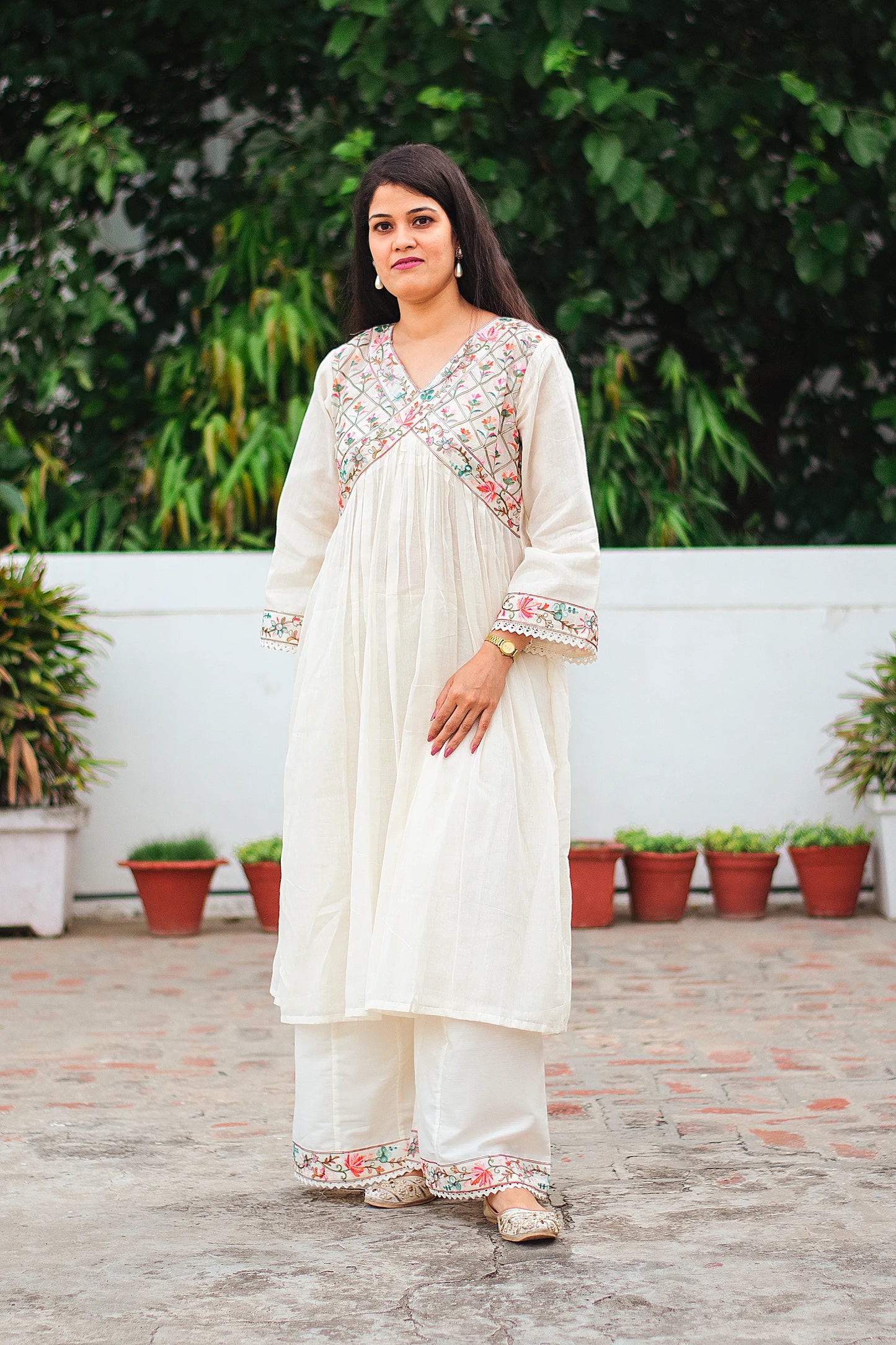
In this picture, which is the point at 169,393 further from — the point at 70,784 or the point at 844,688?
the point at 844,688

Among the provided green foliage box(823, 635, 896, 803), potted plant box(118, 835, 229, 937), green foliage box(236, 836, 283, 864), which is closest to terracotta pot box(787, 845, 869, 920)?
green foliage box(823, 635, 896, 803)

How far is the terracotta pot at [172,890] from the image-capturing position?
5.04 m

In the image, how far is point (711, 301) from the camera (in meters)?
6.59

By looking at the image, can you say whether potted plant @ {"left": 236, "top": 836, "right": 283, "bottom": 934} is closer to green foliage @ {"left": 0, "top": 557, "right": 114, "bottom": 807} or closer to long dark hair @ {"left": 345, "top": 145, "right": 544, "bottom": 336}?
green foliage @ {"left": 0, "top": 557, "right": 114, "bottom": 807}

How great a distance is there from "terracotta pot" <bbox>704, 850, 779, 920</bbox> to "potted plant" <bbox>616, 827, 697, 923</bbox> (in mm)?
94

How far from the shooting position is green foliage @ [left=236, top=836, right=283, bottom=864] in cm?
502

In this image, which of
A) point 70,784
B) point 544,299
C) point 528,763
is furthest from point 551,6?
point 528,763

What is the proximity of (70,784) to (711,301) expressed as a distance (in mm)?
3444

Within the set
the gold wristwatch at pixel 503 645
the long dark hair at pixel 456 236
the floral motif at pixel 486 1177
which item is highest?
the long dark hair at pixel 456 236

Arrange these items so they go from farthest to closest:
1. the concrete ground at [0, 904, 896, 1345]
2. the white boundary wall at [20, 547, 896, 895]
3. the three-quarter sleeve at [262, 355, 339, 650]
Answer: the white boundary wall at [20, 547, 896, 895] < the three-quarter sleeve at [262, 355, 339, 650] < the concrete ground at [0, 904, 896, 1345]

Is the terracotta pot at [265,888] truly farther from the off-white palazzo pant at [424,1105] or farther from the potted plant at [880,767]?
the off-white palazzo pant at [424,1105]

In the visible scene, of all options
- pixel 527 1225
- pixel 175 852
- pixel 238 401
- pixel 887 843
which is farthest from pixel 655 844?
pixel 527 1225

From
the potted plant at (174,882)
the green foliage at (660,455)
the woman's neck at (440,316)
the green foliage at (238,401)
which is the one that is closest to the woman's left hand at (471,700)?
the woman's neck at (440,316)

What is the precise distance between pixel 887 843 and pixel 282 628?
326 cm
